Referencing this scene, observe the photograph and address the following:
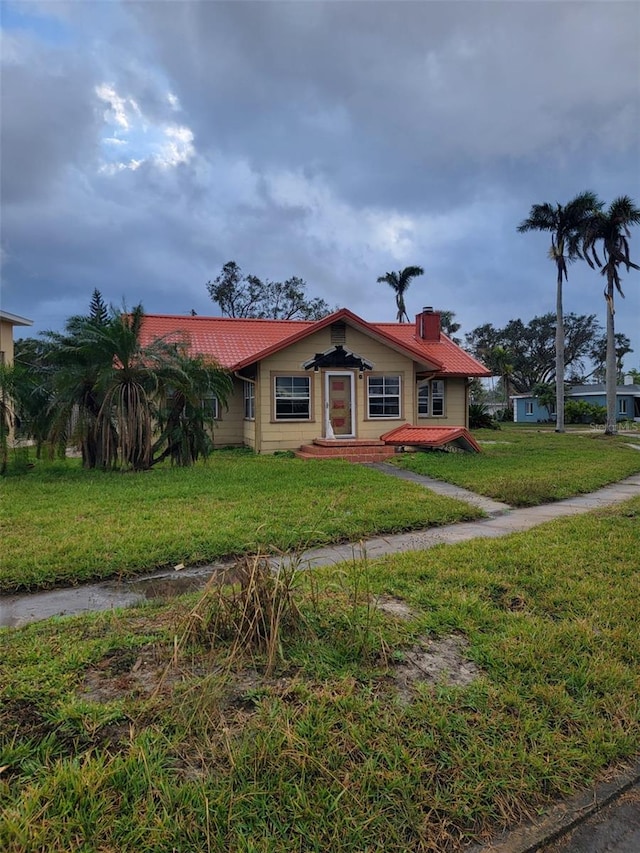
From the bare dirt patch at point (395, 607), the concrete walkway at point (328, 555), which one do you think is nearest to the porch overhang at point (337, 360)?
the concrete walkway at point (328, 555)

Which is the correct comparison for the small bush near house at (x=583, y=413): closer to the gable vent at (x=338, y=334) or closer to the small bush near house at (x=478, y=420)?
the small bush near house at (x=478, y=420)

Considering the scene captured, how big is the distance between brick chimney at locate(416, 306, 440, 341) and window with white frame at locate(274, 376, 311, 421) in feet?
26.9

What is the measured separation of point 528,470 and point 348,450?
16.7 feet

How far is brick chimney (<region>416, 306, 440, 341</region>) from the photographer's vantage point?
22.2 metres

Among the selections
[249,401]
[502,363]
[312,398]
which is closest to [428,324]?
[312,398]

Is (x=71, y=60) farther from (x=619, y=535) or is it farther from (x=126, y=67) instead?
(x=619, y=535)

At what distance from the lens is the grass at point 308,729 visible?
1.91 metres

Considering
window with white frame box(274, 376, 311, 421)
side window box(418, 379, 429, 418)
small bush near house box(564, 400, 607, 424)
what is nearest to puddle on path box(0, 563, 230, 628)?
window with white frame box(274, 376, 311, 421)

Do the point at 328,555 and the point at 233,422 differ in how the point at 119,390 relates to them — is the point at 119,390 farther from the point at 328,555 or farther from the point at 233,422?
the point at 233,422

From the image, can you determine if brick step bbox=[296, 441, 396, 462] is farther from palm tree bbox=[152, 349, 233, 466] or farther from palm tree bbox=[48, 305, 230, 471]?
palm tree bbox=[48, 305, 230, 471]

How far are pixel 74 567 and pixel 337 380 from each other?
12.2 m

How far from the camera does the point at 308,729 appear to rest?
237 cm

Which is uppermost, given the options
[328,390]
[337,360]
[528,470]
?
[337,360]

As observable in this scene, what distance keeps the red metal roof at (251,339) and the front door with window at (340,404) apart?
172cm
